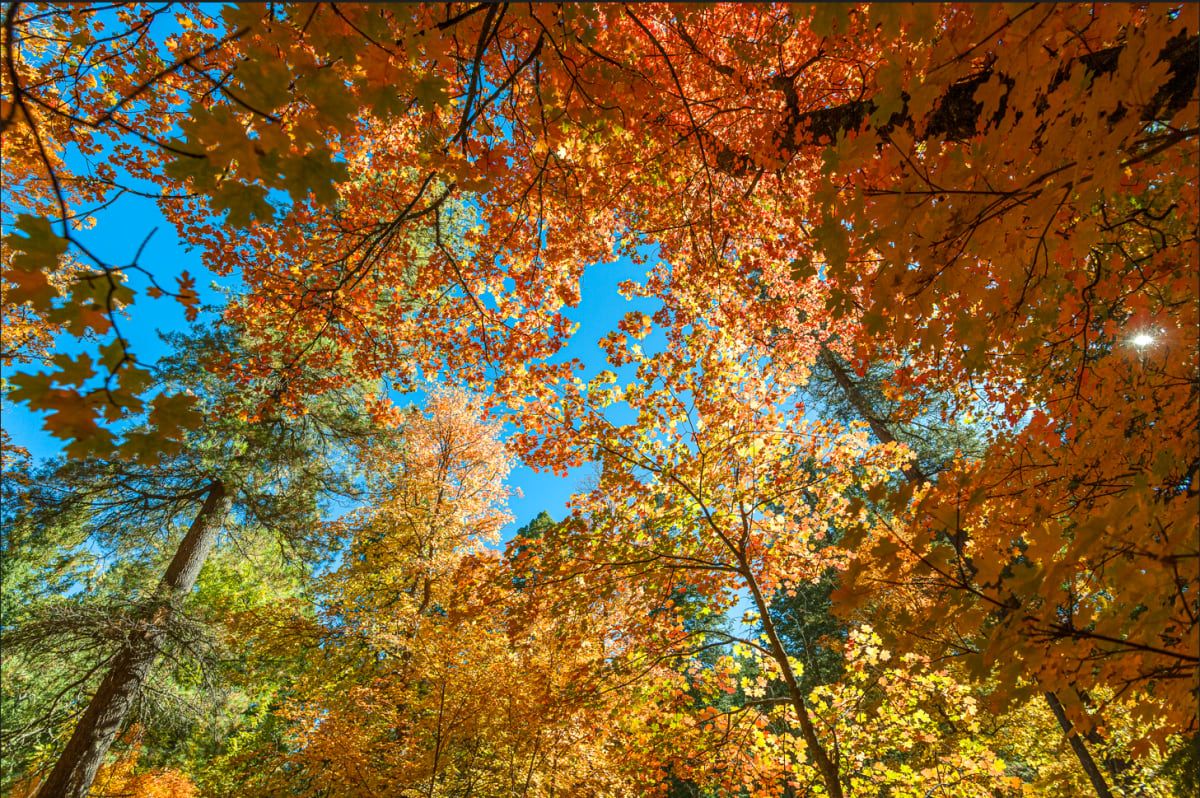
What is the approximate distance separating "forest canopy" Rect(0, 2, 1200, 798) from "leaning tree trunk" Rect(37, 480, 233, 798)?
2.8 inches

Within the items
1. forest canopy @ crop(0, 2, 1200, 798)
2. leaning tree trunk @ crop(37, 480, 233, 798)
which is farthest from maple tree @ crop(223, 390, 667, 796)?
leaning tree trunk @ crop(37, 480, 233, 798)

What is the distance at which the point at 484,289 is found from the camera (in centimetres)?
550

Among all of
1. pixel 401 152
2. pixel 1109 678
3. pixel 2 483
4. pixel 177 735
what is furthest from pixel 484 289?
pixel 177 735

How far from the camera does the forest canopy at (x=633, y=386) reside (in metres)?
1.32

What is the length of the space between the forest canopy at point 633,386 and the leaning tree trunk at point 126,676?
72 millimetres

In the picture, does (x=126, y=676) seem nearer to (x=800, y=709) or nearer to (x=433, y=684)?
(x=433, y=684)

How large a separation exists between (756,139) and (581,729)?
Answer: 20.8ft

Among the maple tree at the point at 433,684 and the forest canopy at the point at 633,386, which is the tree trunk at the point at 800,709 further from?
the maple tree at the point at 433,684

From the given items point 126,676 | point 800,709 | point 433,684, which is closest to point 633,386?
point 800,709

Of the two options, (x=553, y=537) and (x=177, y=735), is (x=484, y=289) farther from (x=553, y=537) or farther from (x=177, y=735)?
(x=177, y=735)

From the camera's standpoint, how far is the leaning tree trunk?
230 inches

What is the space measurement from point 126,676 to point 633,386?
815 centimetres

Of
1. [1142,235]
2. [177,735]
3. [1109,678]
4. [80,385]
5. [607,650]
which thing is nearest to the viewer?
[80,385]

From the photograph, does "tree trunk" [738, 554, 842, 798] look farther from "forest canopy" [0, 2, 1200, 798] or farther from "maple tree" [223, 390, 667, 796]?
"maple tree" [223, 390, 667, 796]
